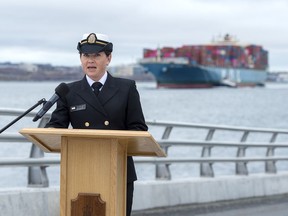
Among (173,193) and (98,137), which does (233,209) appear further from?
(98,137)

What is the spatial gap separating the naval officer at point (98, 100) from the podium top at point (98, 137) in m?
0.16

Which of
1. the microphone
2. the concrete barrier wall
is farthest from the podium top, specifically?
the concrete barrier wall

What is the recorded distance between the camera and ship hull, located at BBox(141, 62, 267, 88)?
131250mm

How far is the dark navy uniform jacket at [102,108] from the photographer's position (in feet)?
16.3

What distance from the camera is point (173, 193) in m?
10.5

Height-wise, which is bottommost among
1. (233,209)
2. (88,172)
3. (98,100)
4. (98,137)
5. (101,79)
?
(233,209)

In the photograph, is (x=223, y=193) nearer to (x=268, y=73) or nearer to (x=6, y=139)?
(x=6, y=139)

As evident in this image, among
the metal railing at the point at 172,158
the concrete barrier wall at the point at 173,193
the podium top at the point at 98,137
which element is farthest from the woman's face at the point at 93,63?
the concrete barrier wall at the point at 173,193

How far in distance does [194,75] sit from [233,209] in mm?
124954

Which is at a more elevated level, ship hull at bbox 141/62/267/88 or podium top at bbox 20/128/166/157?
podium top at bbox 20/128/166/157

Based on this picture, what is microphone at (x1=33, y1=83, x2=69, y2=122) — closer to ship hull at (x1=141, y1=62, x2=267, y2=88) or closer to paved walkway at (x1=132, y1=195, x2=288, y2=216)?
paved walkway at (x1=132, y1=195, x2=288, y2=216)

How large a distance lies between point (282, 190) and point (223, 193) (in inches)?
65.2

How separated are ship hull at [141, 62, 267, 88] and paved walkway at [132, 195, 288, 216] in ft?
390

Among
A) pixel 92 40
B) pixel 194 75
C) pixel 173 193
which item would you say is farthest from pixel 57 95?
pixel 194 75
